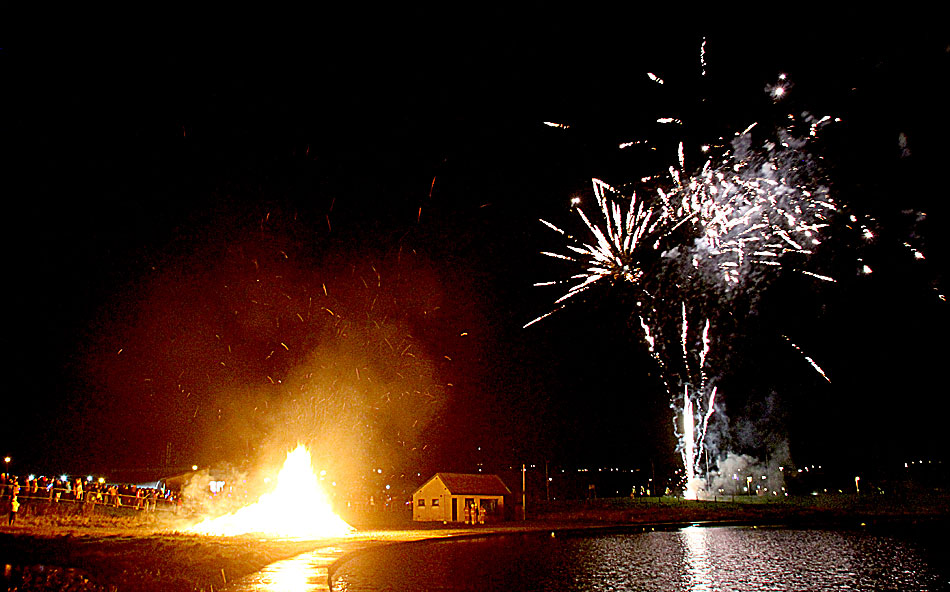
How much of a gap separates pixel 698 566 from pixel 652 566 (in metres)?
1.24

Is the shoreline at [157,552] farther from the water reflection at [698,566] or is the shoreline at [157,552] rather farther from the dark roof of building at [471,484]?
the dark roof of building at [471,484]

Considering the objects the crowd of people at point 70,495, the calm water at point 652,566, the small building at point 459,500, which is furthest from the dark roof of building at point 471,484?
the calm water at point 652,566

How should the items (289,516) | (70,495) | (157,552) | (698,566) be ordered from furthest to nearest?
(70,495)
(289,516)
(698,566)
(157,552)

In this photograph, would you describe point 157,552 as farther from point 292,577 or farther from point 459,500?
point 459,500

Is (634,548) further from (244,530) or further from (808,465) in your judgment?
(808,465)

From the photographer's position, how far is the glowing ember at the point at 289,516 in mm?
29672

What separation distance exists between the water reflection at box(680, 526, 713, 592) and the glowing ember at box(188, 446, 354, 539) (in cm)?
1469

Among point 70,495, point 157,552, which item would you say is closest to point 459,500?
point 70,495

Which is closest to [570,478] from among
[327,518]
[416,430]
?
[416,430]

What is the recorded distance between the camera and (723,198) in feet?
86.3

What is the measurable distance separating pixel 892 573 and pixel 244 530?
78.2 ft

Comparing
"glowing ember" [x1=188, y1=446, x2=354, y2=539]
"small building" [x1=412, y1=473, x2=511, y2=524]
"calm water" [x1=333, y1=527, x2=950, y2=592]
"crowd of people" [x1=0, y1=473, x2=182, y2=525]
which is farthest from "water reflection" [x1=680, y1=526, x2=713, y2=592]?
"crowd of people" [x1=0, y1=473, x2=182, y2=525]

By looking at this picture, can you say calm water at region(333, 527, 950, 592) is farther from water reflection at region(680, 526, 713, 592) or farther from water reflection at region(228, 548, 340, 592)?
water reflection at region(228, 548, 340, 592)

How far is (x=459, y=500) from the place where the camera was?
1922 inches
